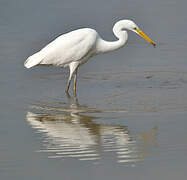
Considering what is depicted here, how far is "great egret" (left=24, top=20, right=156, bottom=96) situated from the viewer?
995 cm

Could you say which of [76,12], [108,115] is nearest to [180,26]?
[76,12]

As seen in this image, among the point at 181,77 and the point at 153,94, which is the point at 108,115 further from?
the point at 181,77

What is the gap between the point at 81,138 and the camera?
7.24 m

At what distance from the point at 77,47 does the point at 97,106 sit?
1.53 meters

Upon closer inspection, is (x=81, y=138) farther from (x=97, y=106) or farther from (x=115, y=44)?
(x=115, y=44)

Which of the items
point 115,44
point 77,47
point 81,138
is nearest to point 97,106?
point 77,47

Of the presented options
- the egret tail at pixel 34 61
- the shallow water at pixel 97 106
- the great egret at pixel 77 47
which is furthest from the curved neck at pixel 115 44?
the egret tail at pixel 34 61

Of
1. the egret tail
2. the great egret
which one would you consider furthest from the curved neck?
the egret tail

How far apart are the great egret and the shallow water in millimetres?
445

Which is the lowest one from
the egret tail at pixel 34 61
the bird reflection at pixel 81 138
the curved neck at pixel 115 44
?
the bird reflection at pixel 81 138

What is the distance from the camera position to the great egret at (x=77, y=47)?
32.7 ft

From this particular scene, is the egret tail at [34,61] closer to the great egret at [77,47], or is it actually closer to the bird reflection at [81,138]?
the great egret at [77,47]

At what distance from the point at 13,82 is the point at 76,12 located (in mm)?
6071

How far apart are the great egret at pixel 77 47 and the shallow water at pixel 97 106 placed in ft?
1.46
